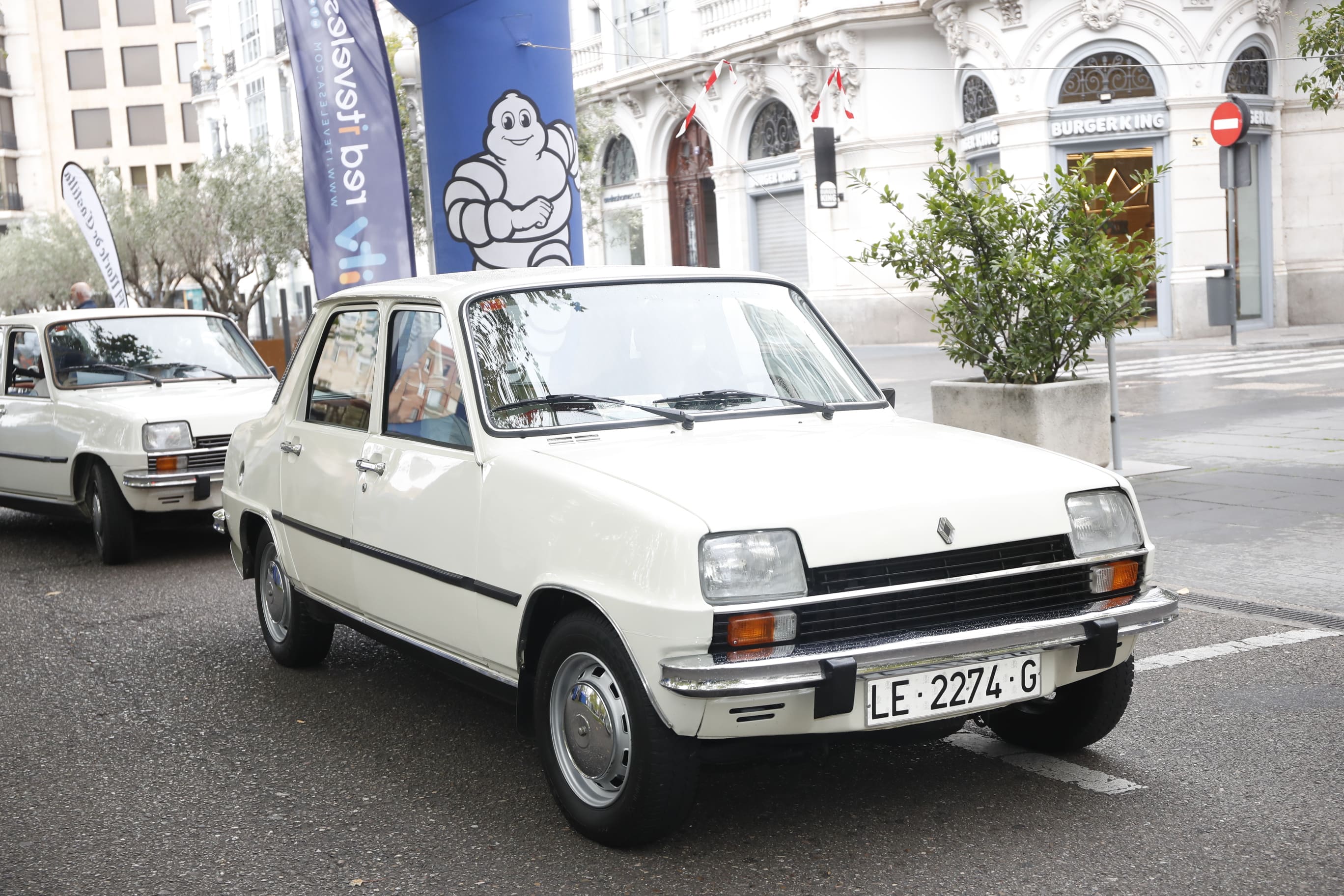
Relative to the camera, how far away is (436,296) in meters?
4.88

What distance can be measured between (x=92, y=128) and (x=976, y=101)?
6514 centimetres

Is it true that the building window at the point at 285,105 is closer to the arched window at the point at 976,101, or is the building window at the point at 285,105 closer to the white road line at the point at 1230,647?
the arched window at the point at 976,101

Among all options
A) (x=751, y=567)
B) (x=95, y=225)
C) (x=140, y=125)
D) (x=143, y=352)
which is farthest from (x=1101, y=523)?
(x=140, y=125)

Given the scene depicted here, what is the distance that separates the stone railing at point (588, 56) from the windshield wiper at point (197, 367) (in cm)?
2629

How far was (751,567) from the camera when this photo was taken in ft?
11.9

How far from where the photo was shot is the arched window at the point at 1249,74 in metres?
25.8

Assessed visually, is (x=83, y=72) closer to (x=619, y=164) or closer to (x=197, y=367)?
(x=619, y=164)

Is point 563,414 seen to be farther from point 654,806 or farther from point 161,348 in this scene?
point 161,348

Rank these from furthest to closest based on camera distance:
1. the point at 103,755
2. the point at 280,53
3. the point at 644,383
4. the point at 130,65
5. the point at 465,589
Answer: the point at 130,65
the point at 280,53
the point at 103,755
the point at 644,383
the point at 465,589

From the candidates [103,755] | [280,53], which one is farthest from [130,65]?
[103,755]

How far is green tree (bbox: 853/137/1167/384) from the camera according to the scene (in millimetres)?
9375

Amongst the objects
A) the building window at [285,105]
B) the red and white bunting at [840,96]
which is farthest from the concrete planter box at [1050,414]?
the building window at [285,105]

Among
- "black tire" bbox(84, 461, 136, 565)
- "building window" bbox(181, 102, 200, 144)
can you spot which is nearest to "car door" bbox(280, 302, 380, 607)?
"black tire" bbox(84, 461, 136, 565)

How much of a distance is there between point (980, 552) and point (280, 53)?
1946 inches
